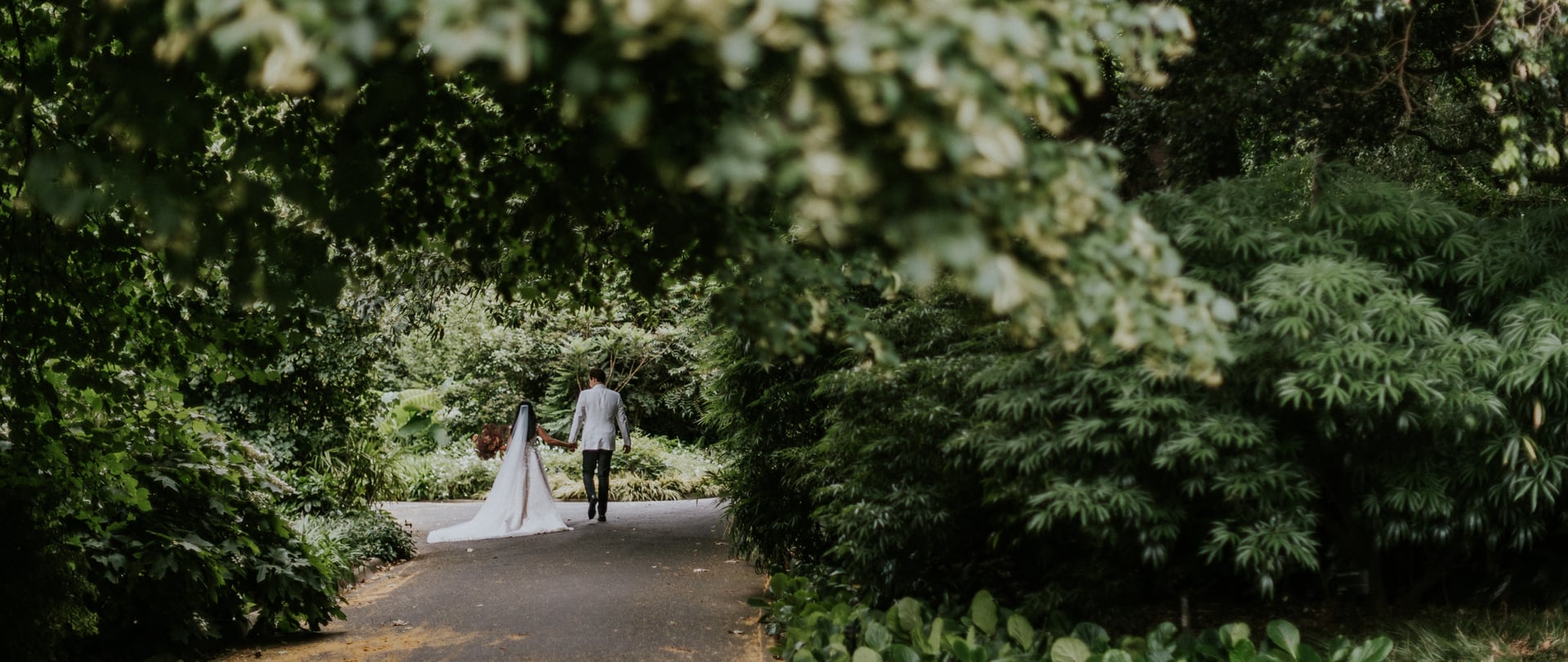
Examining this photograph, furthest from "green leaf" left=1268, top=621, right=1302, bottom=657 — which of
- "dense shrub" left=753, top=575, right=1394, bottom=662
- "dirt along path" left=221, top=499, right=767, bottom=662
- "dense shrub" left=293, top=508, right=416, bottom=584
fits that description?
"dense shrub" left=293, top=508, right=416, bottom=584

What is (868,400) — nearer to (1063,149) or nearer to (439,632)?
(439,632)

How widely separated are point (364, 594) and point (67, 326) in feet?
16.8

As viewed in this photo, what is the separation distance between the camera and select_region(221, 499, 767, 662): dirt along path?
716 centimetres

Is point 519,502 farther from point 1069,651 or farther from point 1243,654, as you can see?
point 1243,654

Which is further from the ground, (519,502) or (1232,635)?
(519,502)

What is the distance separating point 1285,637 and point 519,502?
424 inches

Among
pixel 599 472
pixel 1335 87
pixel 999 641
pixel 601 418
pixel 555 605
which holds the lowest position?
pixel 555 605

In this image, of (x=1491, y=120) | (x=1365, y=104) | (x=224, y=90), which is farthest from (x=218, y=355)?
(x=1491, y=120)

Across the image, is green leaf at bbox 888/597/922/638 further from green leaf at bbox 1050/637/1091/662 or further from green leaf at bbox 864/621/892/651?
green leaf at bbox 1050/637/1091/662

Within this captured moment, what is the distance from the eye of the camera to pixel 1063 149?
89.0 inches

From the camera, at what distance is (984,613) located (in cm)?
583

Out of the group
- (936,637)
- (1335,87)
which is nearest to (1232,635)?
(936,637)

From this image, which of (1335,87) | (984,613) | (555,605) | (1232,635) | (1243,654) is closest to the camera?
(1243,654)

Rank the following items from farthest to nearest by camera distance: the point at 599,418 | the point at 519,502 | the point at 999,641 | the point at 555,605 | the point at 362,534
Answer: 1. the point at 599,418
2. the point at 519,502
3. the point at 362,534
4. the point at 555,605
5. the point at 999,641
